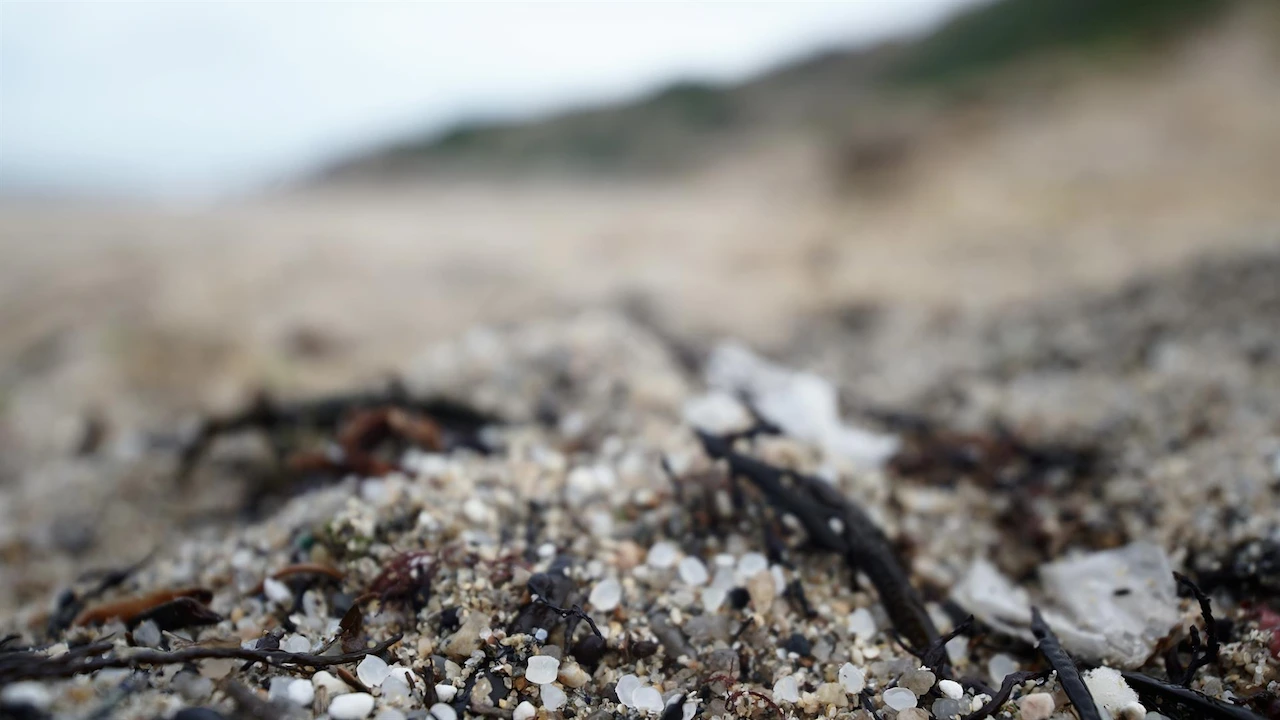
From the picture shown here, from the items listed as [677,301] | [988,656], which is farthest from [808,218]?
[988,656]

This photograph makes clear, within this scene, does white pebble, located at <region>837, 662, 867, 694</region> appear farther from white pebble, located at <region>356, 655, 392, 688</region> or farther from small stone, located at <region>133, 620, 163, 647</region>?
small stone, located at <region>133, 620, 163, 647</region>

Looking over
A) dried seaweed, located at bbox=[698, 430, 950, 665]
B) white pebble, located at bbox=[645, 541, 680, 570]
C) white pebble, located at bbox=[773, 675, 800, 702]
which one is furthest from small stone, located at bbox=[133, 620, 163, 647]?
dried seaweed, located at bbox=[698, 430, 950, 665]

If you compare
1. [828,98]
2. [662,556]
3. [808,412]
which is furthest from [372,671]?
[828,98]

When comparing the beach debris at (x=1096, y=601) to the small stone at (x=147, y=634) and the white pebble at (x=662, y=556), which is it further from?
the small stone at (x=147, y=634)

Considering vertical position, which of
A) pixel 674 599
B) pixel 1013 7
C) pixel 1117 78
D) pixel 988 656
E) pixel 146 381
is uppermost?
pixel 1013 7

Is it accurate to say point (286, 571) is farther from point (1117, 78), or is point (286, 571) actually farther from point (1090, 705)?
point (1117, 78)

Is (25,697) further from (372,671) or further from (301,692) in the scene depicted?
(372,671)
